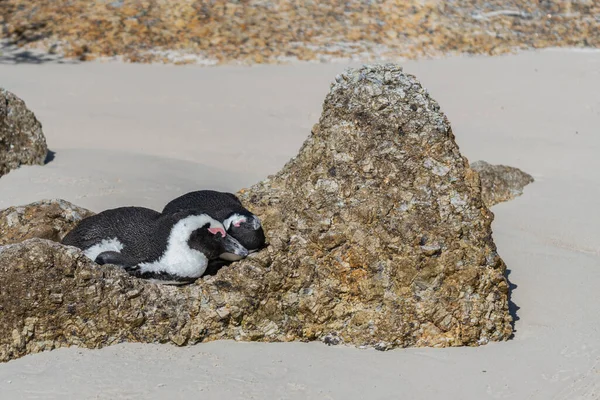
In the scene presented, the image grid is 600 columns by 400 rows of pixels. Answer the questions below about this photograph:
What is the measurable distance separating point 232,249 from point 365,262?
2.47 ft

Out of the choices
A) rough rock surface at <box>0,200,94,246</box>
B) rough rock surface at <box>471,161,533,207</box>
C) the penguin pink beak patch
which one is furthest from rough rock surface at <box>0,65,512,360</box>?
rough rock surface at <box>471,161,533,207</box>

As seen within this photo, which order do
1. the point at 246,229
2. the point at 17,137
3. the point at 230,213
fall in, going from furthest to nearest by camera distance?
the point at 17,137 → the point at 230,213 → the point at 246,229

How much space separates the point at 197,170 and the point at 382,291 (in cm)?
396

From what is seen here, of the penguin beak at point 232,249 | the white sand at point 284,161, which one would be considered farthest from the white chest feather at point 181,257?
the white sand at point 284,161

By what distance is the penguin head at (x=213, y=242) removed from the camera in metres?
5.09

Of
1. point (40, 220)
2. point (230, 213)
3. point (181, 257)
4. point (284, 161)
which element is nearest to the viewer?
point (181, 257)

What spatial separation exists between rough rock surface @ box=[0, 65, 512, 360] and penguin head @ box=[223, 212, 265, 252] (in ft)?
0.26

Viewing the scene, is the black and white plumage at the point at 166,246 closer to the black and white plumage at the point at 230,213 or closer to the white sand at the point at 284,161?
the black and white plumage at the point at 230,213

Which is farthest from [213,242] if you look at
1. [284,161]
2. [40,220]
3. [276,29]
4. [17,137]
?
[276,29]

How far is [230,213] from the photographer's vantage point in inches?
208

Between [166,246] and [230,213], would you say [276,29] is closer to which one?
[230,213]

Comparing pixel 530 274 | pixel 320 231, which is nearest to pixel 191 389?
pixel 320 231

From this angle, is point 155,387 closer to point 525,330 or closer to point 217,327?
point 217,327

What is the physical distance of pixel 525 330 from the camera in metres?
5.49
